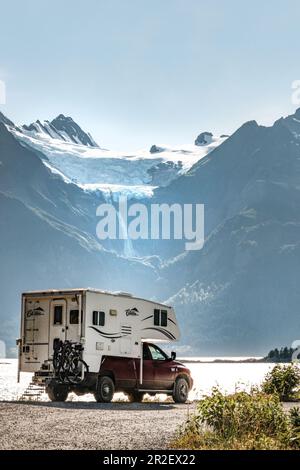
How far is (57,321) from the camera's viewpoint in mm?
27578

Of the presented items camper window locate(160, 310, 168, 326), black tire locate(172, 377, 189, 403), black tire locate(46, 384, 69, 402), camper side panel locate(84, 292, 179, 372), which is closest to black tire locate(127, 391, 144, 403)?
black tire locate(172, 377, 189, 403)

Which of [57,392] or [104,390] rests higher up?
[104,390]

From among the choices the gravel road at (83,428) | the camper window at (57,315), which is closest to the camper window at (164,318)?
the camper window at (57,315)

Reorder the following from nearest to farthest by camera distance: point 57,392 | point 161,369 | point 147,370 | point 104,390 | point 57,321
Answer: point 104,390 → point 57,321 → point 57,392 → point 147,370 → point 161,369

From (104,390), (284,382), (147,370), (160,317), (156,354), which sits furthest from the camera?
(160,317)

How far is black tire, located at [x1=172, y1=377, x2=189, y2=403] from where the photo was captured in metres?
30.2

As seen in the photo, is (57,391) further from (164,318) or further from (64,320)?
(164,318)

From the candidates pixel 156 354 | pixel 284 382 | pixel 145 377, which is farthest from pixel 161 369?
pixel 284 382

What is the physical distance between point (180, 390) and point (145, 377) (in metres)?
2.05

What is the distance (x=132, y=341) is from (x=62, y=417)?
10014 millimetres

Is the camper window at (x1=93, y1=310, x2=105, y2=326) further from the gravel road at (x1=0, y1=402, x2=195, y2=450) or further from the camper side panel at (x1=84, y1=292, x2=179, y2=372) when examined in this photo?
the gravel road at (x1=0, y1=402, x2=195, y2=450)
